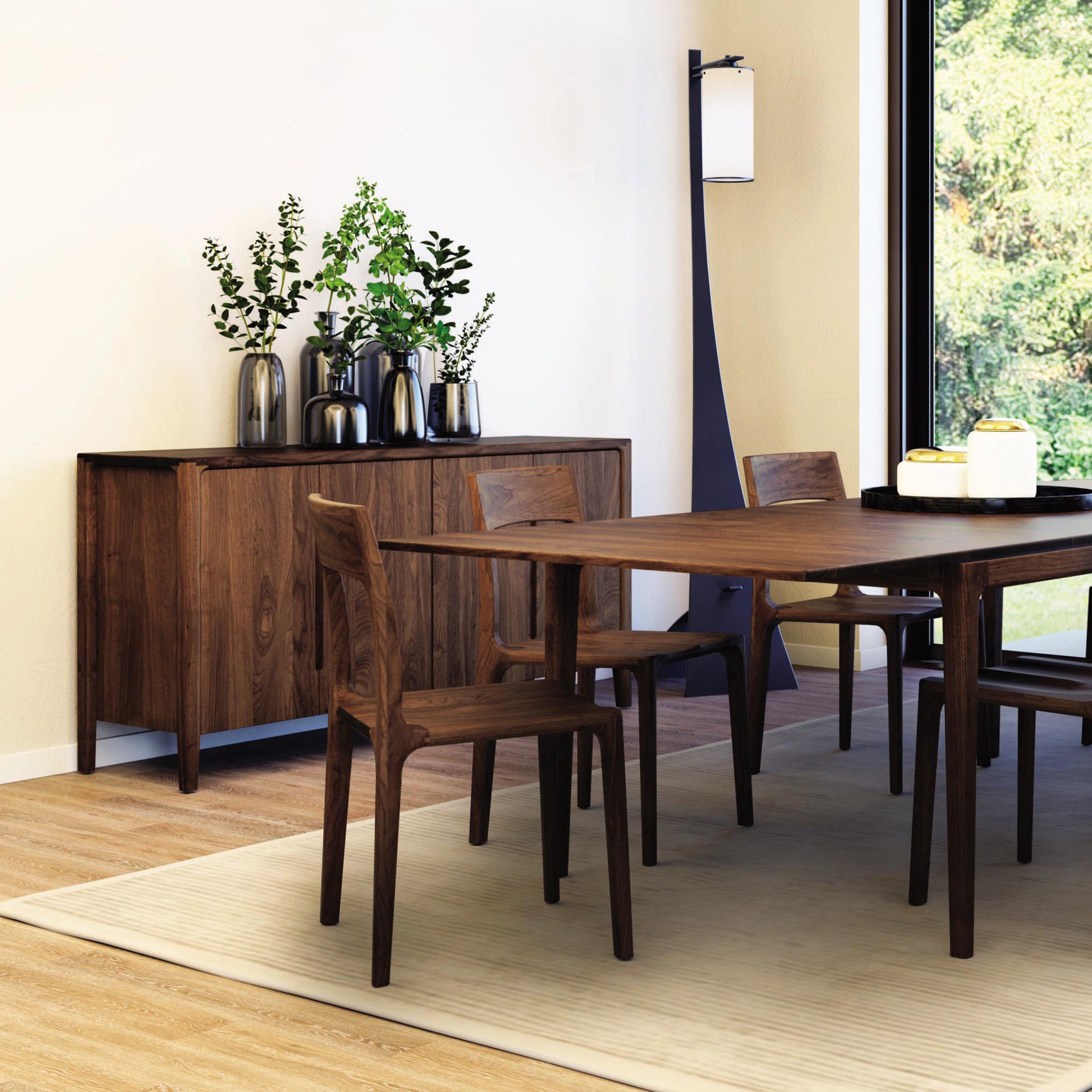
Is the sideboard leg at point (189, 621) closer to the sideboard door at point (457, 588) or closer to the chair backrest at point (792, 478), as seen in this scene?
the sideboard door at point (457, 588)

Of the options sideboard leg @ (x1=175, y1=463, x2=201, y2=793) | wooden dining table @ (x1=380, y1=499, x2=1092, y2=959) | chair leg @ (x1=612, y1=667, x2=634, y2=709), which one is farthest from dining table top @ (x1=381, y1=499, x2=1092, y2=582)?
chair leg @ (x1=612, y1=667, x2=634, y2=709)

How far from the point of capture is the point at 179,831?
135 inches

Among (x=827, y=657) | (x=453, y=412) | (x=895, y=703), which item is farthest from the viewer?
(x=827, y=657)

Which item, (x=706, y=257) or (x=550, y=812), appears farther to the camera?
(x=706, y=257)

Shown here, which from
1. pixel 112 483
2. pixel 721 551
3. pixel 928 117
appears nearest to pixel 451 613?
pixel 112 483

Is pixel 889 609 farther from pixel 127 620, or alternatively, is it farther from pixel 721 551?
pixel 127 620

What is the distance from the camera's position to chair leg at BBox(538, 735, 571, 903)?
110 inches

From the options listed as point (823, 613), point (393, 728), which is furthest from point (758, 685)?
point (393, 728)

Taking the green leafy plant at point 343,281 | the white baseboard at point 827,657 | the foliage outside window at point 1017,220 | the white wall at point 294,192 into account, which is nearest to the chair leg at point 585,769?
the green leafy plant at point 343,281

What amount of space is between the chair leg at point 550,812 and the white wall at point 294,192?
1712mm

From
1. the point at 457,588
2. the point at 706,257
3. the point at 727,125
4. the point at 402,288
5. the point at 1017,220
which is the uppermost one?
the point at 727,125

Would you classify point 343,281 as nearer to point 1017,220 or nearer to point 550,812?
point 550,812

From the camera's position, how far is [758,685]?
4.02m

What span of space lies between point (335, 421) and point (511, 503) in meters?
1.02
